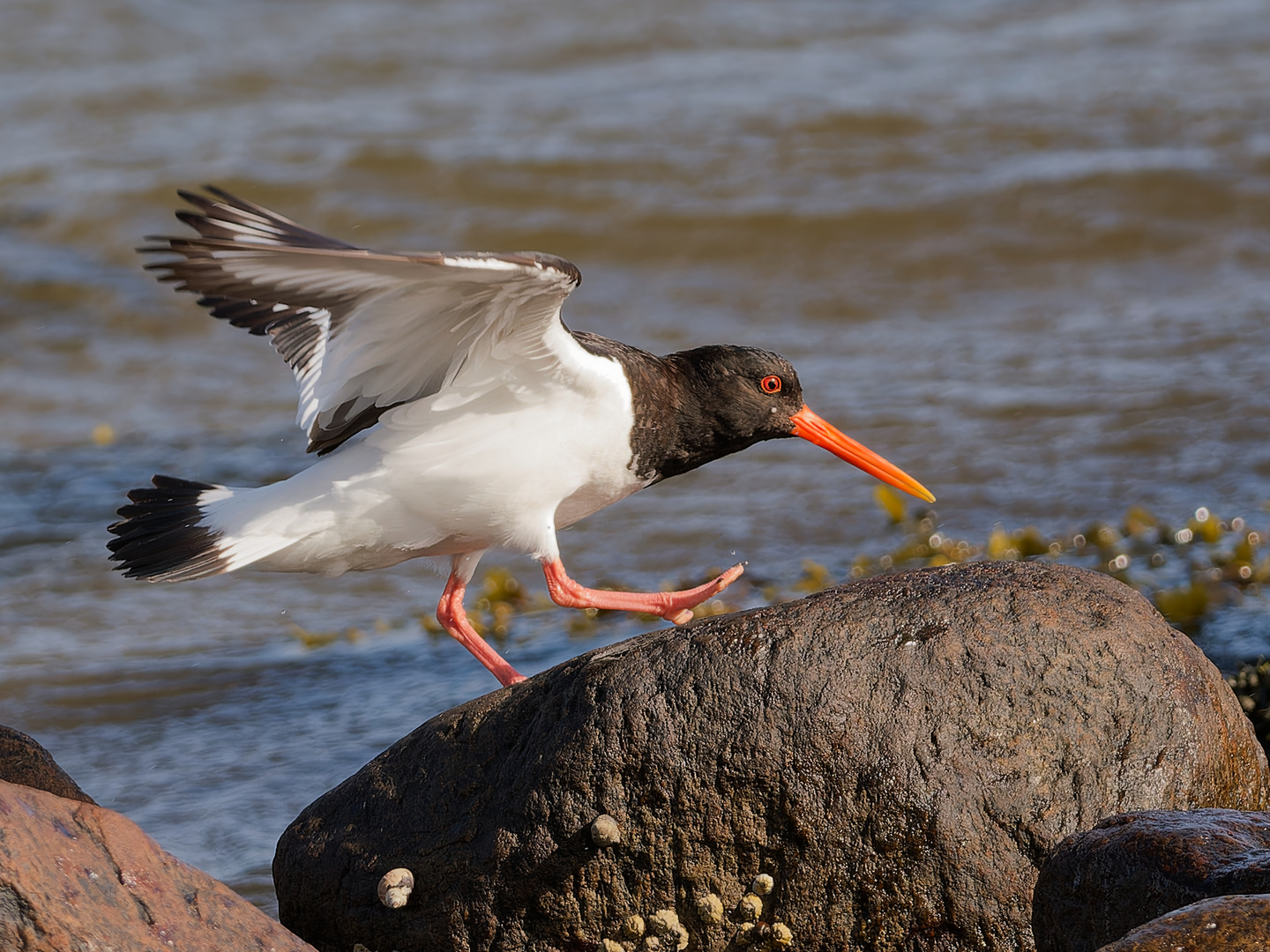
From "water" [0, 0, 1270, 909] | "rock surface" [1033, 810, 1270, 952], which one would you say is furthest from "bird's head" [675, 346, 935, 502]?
"rock surface" [1033, 810, 1270, 952]

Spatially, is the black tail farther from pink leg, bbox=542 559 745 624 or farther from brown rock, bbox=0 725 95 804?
pink leg, bbox=542 559 745 624

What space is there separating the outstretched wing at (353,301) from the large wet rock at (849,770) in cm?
100

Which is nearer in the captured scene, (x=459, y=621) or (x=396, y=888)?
(x=396, y=888)

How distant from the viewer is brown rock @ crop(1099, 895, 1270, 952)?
193 centimetres

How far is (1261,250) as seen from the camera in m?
9.27

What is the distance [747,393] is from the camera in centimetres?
443

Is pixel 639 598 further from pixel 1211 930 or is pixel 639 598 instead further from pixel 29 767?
pixel 1211 930

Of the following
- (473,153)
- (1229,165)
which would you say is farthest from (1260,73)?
(473,153)

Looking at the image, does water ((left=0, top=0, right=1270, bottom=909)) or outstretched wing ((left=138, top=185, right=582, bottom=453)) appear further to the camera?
water ((left=0, top=0, right=1270, bottom=909))

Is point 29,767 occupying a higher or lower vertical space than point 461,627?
higher

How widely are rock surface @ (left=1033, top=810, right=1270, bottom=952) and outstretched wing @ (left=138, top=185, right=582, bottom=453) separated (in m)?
1.74

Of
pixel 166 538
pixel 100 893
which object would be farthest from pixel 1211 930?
pixel 166 538

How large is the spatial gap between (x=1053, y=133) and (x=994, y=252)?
6.80 feet

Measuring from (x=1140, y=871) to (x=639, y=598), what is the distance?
2023 mm
